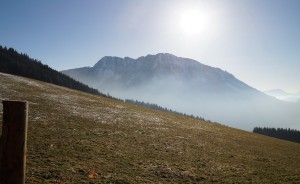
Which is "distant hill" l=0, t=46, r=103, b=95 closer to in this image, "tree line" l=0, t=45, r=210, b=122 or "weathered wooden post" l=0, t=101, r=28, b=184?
"tree line" l=0, t=45, r=210, b=122

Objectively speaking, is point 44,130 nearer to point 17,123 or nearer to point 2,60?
A: point 17,123

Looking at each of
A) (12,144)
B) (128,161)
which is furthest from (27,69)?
(12,144)

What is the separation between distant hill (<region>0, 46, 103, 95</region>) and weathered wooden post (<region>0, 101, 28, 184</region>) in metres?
140

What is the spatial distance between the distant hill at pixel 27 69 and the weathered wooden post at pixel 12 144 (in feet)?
460

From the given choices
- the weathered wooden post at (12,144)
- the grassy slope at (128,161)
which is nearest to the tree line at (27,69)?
the grassy slope at (128,161)

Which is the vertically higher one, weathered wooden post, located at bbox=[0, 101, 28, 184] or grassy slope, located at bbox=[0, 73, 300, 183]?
weathered wooden post, located at bbox=[0, 101, 28, 184]

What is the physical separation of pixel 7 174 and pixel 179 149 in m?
20.5

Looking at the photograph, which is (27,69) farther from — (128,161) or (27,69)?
(128,161)

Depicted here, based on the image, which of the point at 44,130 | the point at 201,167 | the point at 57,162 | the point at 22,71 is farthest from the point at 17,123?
the point at 22,71

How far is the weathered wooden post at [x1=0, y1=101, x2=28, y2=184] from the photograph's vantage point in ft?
15.4

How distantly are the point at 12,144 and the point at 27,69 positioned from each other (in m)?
155

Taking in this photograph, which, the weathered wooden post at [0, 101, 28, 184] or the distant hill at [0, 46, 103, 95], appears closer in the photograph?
the weathered wooden post at [0, 101, 28, 184]

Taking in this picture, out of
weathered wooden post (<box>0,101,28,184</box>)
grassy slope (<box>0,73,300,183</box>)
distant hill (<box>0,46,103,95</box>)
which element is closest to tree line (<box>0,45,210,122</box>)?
distant hill (<box>0,46,103,95</box>)

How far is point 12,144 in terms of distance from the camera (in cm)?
477
